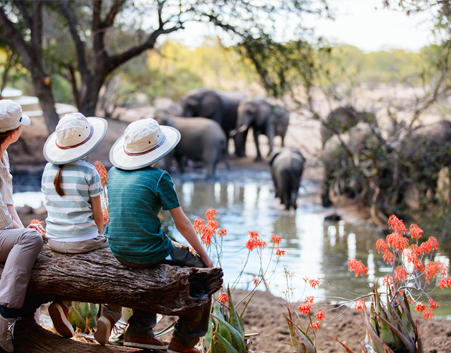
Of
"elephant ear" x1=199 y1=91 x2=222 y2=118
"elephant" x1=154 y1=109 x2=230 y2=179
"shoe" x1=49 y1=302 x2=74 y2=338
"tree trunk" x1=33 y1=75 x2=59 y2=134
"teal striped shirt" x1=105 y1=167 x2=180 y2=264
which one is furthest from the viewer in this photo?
"elephant ear" x1=199 y1=91 x2=222 y2=118

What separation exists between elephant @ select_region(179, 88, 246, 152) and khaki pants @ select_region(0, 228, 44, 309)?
1596 cm

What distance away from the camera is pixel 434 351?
3.90 meters

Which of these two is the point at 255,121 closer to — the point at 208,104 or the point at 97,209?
the point at 208,104

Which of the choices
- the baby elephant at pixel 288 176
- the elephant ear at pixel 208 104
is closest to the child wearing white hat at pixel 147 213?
the baby elephant at pixel 288 176

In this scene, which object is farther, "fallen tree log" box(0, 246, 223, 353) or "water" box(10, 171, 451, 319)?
"water" box(10, 171, 451, 319)

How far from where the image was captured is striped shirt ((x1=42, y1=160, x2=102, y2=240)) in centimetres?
299

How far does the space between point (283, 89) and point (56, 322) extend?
617cm

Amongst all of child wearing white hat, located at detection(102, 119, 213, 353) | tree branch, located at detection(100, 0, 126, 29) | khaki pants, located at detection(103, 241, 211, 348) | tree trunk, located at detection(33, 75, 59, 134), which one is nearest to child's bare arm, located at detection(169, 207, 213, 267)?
child wearing white hat, located at detection(102, 119, 213, 353)

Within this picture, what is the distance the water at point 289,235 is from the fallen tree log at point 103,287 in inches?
38.6

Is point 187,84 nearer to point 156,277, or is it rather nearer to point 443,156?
point 443,156

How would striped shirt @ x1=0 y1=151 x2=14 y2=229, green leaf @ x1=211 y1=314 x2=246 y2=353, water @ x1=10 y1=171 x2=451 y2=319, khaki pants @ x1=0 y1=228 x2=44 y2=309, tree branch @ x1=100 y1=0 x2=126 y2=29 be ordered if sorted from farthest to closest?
tree branch @ x1=100 y1=0 x2=126 y2=29, water @ x1=10 y1=171 x2=451 y2=319, striped shirt @ x1=0 y1=151 x2=14 y2=229, green leaf @ x1=211 y1=314 x2=246 y2=353, khaki pants @ x1=0 y1=228 x2=44 y2=309

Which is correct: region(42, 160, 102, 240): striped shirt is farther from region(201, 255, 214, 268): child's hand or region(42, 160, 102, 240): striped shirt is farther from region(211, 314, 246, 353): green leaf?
region(211, 314, 246, 353): green leaf

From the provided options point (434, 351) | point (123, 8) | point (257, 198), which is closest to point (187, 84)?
point (257, 198)

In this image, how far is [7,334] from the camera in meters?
3.01
